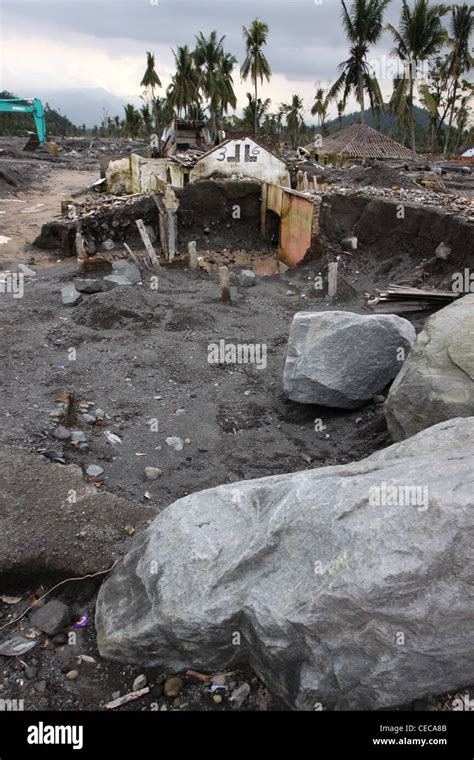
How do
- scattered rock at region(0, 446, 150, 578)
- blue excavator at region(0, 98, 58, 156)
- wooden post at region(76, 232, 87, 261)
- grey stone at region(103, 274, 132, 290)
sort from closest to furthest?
scattered rock at region(0, 446, 150, 578) → grey stone at region(103, 274, 132, 290) → wooden post at region(76, 232, 87, 261) → blue excavator at region(0, 98, 58, 156)

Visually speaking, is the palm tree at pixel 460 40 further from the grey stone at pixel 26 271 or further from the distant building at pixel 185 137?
the grey stone at pixel 26 271

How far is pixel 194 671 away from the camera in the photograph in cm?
348

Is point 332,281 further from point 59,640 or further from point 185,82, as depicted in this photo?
point 185,82

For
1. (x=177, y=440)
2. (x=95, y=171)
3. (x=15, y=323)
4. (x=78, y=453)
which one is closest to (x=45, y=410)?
(x=78, y=453)

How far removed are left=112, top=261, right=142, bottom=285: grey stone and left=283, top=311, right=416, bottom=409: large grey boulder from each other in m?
7.18

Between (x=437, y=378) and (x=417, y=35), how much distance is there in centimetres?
3073

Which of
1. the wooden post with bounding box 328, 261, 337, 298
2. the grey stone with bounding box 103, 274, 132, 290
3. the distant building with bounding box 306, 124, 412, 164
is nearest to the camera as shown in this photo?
the wooden post with bounding box 328, 261, 337, 298

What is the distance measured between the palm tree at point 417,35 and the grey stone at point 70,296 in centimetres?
2462

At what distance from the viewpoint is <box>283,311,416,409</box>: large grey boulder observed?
792 cm

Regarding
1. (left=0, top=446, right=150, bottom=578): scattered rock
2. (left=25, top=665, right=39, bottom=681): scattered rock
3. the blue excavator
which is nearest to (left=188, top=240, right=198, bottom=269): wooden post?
(left=0, top=446, right=150, bottom=578): scattered rock

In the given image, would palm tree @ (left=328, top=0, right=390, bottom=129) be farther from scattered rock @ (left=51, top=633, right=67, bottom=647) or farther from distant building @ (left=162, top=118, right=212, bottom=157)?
scattered rock @ (left=51, top=633, right=67, bottom=647)

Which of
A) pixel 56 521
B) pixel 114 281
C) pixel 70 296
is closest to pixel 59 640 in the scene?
pixel 56 521

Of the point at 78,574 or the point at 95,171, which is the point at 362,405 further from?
the point at 95,171

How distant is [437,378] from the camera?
19.5ft
